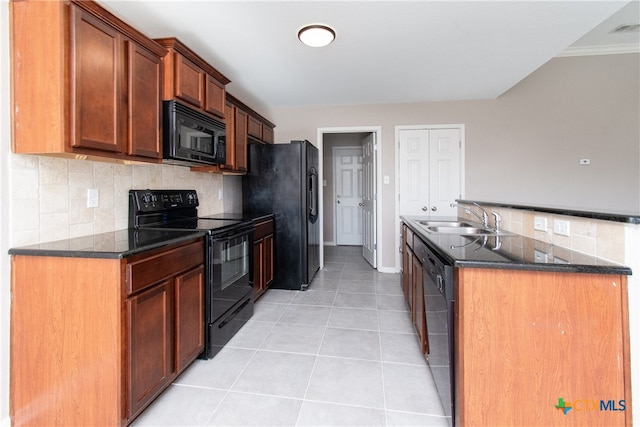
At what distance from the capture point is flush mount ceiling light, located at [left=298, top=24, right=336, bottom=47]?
2133mm

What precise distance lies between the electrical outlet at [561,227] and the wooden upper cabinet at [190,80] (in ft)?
7.99

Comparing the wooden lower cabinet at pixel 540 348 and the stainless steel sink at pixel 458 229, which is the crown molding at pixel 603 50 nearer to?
the stainless steel sink at pixel 458 229

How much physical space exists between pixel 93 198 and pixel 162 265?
724 millimetres

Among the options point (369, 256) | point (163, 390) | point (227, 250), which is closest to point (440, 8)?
point (227, 250)

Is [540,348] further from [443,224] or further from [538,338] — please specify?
[443,224]

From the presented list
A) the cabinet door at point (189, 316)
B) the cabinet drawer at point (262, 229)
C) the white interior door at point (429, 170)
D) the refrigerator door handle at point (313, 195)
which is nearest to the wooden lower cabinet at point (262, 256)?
the cabinet drawer at point (262, 229)

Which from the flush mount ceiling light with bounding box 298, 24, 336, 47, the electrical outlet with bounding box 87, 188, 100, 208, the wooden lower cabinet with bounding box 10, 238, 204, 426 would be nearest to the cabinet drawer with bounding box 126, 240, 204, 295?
the wooden lower cabinet with bounding box 10, 238, 204, 426

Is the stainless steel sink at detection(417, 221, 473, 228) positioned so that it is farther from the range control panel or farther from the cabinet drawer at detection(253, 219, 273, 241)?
the range control panel

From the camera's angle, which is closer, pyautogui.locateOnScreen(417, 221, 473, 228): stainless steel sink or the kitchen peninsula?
the kitchen peninsula

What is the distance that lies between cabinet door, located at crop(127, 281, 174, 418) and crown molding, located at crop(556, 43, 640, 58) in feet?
16.8

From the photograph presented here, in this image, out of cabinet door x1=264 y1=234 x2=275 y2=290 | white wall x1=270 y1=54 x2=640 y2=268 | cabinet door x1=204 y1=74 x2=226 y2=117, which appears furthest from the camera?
white wall x1=270 y1=54 x2=640 y2=268

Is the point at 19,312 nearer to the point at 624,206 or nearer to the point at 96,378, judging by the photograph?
the point at 96,378

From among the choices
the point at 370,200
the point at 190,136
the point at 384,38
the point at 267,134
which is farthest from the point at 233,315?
the point at 370,200

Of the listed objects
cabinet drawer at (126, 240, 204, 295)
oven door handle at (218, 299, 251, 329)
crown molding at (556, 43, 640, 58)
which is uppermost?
crown molding at (556, 43, 640, 58)
